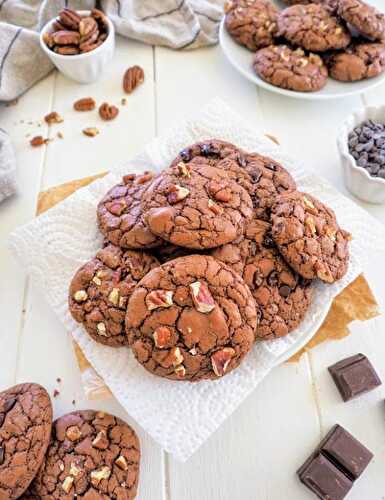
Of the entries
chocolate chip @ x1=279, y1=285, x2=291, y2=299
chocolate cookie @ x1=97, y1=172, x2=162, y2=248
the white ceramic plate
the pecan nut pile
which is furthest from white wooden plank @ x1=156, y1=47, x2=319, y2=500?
the pecan nut pile

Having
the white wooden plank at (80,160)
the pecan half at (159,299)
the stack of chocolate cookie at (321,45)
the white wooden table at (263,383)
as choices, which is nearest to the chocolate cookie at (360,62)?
the stack of chocolate cookie at (321,45)

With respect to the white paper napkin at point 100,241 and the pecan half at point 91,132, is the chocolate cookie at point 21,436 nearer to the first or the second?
the white paper napkin at point 100,241

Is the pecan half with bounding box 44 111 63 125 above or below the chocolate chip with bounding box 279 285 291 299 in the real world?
below

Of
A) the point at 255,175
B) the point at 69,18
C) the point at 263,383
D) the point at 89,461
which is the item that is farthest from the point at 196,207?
the point at 69,18

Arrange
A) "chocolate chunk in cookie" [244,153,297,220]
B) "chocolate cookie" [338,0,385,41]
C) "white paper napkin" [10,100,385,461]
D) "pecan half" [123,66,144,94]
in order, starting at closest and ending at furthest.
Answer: "white paper napkin" [10,100,385,461]
"chocolate chunk in cookie" [244,153,297,220]
"chocolate cookie" [338,0,385,41]
"pecan half" [123,66,144,94]

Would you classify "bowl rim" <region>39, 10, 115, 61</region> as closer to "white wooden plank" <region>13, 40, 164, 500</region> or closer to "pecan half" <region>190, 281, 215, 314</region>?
"white wooden plank" <region>13, 40, 164, 500</region>
